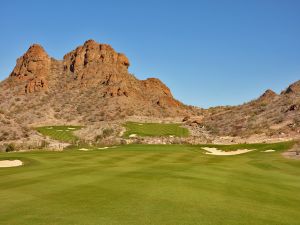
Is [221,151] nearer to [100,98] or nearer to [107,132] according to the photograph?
[107,132]

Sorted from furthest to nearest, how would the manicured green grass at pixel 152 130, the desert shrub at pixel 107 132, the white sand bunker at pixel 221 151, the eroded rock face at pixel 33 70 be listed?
the eroded rock face at pixel 33 70, the desert shrub at pixel 107 132, the manicured green grass at pixel 152 130, the white sand bunker at pixel 221 151

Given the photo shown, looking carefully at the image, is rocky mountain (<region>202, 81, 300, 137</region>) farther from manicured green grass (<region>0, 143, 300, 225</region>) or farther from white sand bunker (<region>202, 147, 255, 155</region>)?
manicured green grass (<region>0, 143, 300, 225</region>)

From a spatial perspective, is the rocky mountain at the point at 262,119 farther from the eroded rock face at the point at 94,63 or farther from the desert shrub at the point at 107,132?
the eroded rock face at the point at 94,63

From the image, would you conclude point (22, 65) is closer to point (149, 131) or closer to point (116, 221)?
point (149, 131)

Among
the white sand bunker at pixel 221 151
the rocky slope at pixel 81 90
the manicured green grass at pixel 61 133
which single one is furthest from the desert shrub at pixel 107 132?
the white sand bunker at pixel 221 151

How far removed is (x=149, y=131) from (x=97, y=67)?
181 ft

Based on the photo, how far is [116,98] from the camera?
4665 inches

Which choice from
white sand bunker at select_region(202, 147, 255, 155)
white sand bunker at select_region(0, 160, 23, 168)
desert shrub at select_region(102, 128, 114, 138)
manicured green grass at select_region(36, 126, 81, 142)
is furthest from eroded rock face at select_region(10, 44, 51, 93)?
white sand bunker at select_region(0, 160, 23, 168)

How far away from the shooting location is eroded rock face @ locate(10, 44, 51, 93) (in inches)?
4973

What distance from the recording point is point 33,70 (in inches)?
5226

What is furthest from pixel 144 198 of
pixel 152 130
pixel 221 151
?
pixel 152 130

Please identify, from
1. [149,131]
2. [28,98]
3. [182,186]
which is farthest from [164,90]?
[182,186]

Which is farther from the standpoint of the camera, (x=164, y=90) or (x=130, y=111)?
(x=164, y=90)

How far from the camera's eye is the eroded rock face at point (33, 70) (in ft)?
414
